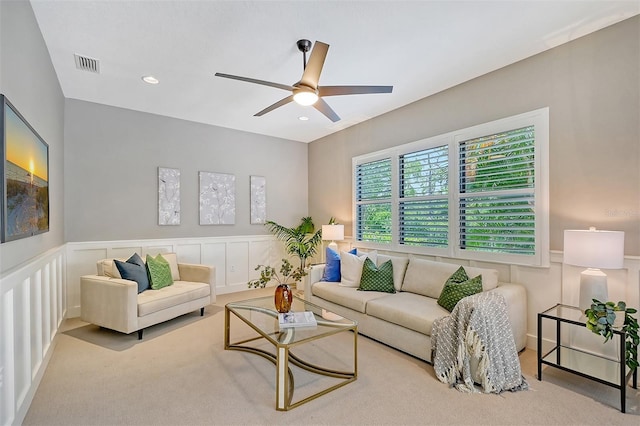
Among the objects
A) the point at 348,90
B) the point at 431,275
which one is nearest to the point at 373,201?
the point at 431,275

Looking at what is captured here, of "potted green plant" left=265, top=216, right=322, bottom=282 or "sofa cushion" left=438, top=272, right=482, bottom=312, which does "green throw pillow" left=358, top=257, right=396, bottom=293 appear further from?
"potted green plant" left=265, top=216, right=322, bottom=282

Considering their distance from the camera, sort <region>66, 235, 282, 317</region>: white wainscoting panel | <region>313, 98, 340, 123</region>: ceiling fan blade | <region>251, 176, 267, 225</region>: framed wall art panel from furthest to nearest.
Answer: <region>251, 176, 267, 225</region>: framed wall art panel
<region>66, 235, 282, 317</region>: white wainscoting panel
<region>313, 98, 340, 123</region>: ceiling fan blade

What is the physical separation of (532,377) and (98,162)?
529 centimetres

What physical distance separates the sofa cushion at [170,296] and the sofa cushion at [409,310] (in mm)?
2106

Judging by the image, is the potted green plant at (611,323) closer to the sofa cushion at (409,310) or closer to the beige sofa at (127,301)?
the sofa cushion at (409,310)

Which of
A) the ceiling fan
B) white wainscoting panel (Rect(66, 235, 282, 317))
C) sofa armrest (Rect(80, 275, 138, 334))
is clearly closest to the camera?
the ceiling fan

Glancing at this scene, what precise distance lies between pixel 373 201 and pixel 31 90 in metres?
3.83

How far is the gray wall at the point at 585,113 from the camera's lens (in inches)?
94.7

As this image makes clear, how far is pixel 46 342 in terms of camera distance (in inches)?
104

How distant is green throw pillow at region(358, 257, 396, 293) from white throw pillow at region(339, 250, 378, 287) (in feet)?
0.37

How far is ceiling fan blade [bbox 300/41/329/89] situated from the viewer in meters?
2.23

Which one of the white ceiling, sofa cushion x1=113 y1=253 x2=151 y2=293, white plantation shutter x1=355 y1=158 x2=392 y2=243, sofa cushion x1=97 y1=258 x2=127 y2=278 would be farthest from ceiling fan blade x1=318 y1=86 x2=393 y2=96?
sofa cushion x1=97 y1=258 x2=127 y2=278

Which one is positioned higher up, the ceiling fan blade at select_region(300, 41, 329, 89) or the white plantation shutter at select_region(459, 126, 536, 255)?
the ceiling fan blade at select_region(300, 41, 329, 89)

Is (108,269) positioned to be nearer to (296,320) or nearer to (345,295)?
(296,320)
